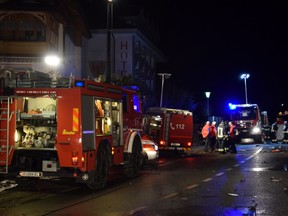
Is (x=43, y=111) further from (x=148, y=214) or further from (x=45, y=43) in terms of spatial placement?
(x=45, y=43)

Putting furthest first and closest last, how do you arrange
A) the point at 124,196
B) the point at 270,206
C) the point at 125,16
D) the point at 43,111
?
the point at 125,16, the point at 43,111, the point at 124,196, the point at 270,206

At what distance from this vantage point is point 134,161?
14828mm

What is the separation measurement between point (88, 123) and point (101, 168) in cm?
138

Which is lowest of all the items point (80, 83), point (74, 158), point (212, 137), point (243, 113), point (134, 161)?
point (134, 161)

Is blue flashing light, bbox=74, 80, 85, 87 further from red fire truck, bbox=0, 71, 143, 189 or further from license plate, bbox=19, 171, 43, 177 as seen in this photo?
license plate, bbox=19, 171, 43, 177

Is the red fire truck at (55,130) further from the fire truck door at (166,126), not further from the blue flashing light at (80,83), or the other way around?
the fire truck door at (166,126)

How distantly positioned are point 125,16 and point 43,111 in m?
35.6

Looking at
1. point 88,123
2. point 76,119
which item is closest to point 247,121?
point 88,123

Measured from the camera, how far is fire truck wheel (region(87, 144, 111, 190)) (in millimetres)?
11969

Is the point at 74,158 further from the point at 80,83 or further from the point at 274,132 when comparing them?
the point at 274,132

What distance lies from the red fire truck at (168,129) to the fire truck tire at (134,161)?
7118 mm

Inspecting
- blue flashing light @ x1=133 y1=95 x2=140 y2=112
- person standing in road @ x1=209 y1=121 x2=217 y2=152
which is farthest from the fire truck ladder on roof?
person standing in road @ x1=209 y1=121 x2=217 y2=152

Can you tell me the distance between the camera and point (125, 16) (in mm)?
46375

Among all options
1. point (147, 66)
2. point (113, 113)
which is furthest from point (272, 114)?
point (113, 113)
